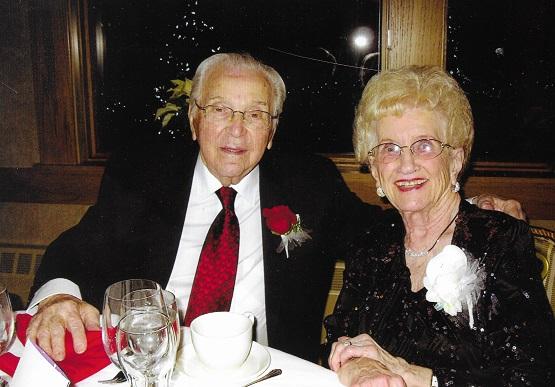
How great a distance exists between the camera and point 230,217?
2096 mm

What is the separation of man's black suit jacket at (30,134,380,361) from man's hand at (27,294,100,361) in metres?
0.59

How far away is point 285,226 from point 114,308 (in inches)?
42.1

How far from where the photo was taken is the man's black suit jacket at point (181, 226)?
212cm

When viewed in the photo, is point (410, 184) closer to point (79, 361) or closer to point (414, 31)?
point (79, 361)

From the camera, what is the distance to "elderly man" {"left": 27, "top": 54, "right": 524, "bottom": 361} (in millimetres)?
2098

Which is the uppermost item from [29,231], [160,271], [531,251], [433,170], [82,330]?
[433,170]

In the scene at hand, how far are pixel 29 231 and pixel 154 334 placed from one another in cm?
299

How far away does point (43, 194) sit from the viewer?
3.47 m

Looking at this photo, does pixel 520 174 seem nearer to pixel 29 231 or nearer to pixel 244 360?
pixel 244 360

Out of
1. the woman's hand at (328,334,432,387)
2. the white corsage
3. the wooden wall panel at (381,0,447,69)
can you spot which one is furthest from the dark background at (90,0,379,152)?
the woman's hand at (328,334,432,387)

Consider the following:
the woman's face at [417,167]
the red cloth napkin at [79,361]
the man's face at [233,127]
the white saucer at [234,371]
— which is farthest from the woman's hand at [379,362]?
the man's face at [233,127]

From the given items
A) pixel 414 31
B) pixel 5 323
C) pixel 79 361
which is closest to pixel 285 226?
pixel 79 361

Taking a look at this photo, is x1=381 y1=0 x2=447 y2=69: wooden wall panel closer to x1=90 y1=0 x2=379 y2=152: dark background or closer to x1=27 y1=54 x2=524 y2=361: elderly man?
x1=90 y1=0 x2=379 y2=152: dark background

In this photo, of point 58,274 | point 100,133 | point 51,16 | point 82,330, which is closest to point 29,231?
point 100,133
